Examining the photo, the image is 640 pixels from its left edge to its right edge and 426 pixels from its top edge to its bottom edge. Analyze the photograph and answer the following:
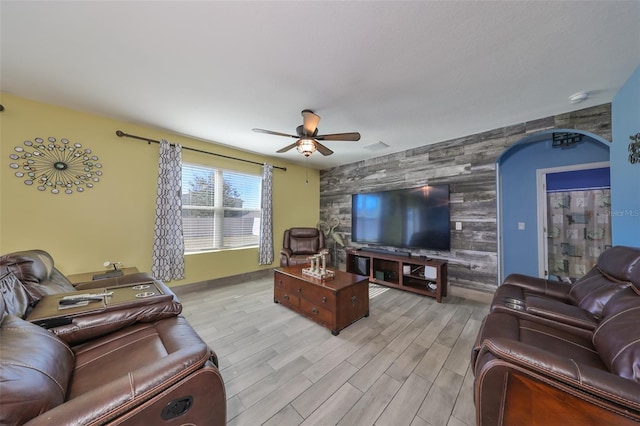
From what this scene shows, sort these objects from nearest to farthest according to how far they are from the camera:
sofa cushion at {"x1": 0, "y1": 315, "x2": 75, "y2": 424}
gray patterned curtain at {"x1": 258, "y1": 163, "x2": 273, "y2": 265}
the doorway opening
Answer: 1. sofa cushion at {"x1": 0, "y1": 315, "x2": 75, "y2": 424}
2. the doorway opening
3. gray patterned curtain at {"x1": 258, "y1": 163, "x2": 273, "y2": 265}

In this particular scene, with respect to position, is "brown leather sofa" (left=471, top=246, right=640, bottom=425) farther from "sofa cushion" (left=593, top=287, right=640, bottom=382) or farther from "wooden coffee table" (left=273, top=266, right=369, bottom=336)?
"wooden coffee table" (left=273, top=266, right=369, bottom=336)

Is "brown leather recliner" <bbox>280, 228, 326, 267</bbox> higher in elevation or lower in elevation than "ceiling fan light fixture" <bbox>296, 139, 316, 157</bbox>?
lower

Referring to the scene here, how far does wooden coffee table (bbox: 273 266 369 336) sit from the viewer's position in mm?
2248

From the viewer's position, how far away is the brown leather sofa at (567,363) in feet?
2.60

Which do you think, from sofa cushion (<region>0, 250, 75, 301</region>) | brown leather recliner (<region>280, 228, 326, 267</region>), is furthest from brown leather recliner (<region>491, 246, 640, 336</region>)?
sofa cushion (<region>0, 250, 75, 301</region>)

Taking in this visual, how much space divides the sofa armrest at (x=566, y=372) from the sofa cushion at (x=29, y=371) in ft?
5.25

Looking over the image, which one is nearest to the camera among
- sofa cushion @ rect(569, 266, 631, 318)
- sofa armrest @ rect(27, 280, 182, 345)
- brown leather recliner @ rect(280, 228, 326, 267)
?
sofa armrest @ rect(27, 280, 182, 345)

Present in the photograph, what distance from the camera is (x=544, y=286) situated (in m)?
2.01

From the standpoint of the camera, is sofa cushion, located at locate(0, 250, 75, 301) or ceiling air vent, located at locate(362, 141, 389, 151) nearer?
sofa cushion, located at locate(0, 250, 75, 301)

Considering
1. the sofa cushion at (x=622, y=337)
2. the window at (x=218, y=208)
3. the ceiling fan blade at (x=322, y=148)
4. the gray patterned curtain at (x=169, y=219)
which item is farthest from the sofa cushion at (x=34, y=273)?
the sofa cushion at (x=622, y=337)

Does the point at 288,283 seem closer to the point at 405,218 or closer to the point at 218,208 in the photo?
the point at 218,208

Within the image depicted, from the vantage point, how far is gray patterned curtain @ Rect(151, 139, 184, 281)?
3.14 m

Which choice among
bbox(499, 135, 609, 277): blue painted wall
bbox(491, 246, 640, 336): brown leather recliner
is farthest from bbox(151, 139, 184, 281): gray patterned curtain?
bbox(499, 135, 609, 277): blue painted wall

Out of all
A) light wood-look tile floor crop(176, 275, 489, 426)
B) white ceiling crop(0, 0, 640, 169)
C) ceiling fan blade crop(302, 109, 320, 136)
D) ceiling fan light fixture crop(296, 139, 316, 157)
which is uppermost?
white ceiling crop(0, 0, 640, 169)
